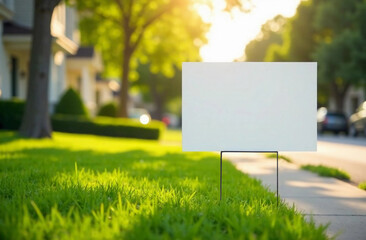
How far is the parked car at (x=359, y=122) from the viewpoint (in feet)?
81.6

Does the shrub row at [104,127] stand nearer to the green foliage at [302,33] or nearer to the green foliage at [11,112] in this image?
the green foliage at [11,112]

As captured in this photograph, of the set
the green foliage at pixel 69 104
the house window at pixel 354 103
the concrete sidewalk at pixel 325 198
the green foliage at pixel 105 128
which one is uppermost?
the house window at pixel 354 103

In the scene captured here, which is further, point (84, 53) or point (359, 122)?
point (84, 53)

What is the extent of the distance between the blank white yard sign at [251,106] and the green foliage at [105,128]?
632 inches

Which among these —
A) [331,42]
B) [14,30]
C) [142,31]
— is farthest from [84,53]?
[331,42]

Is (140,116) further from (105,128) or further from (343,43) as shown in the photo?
(105,128)

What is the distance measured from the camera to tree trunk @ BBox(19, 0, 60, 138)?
47.9 ft

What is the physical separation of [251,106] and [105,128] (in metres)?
16.8

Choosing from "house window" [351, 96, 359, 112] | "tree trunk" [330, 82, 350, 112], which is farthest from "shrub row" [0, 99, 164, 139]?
"house window" [351, 96, 359, 112]

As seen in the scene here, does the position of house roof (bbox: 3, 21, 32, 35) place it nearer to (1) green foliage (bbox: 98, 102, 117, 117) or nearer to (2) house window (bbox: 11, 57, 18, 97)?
(2) house window (bbox: 11, 57, 18, 97)

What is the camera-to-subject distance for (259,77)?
17.8 ft

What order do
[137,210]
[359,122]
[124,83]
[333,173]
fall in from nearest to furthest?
1. [137,210]
2. [333,173]
3. [124,83]
4. [359,122]

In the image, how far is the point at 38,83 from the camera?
14688 millimetres

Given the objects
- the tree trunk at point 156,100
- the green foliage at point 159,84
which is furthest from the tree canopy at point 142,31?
the tree trunk at point 156,100
